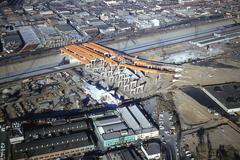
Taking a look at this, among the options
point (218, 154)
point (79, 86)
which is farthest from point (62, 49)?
point (218, 154)

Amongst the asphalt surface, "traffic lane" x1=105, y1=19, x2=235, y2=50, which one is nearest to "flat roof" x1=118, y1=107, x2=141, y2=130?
the asphalt surface

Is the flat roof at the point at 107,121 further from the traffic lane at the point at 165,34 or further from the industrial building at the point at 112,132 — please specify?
the traffic lane at the point at 165,34

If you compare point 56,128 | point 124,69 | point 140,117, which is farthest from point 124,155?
point 124,69

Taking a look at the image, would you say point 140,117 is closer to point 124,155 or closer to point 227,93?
point 124,155

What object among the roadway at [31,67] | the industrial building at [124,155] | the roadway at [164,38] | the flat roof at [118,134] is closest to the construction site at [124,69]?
the roadway at [31,67]

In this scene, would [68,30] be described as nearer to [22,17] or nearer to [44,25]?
[44,25]
